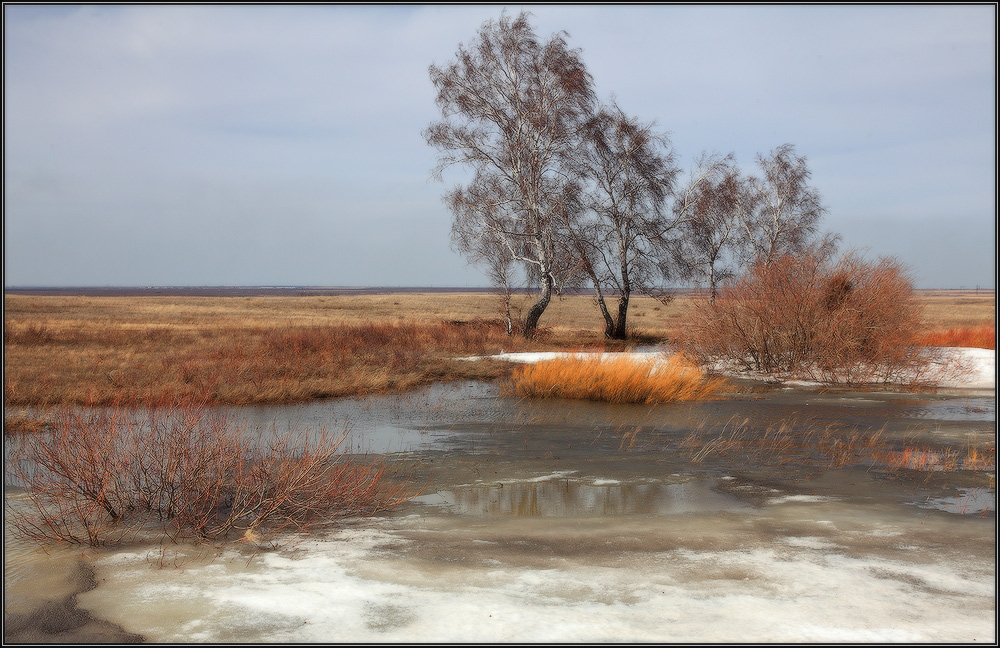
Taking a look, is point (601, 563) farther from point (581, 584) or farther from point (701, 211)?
point (701, 211)

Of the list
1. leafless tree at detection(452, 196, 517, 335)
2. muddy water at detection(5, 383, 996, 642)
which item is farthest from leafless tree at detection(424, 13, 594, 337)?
muddy water at detection(5, 383, 996, 642)

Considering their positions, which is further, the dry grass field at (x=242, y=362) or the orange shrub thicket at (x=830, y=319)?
the orange shrub thicket at (x=830, y=319)

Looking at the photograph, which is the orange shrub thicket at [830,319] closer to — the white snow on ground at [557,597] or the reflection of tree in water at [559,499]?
the reflection of tree in water at [559,499]

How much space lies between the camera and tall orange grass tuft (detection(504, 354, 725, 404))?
1407 centimetres

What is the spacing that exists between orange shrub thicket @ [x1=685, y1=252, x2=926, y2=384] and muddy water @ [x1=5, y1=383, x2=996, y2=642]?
8.36 metres

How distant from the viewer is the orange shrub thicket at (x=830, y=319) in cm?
1689

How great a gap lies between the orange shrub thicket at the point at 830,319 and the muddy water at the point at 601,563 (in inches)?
329

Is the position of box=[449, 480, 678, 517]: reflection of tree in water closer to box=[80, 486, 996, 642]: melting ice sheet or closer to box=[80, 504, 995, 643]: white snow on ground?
box=[80, 486, 996, 642]: melting ice sheet

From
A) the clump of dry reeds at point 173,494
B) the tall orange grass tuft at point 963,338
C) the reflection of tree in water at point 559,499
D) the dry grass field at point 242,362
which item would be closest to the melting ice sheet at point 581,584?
the reflection of tree in water at point 559,499

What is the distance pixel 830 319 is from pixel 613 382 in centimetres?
615

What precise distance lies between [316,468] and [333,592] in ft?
7.67

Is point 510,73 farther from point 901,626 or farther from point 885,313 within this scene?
point 901,626

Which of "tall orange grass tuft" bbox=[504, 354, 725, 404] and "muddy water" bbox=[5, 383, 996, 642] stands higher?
"tall orange grass tuft" bbox=[504, 354, 725, 404]

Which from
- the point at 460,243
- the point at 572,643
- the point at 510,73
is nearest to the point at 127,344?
the point at 460,243
